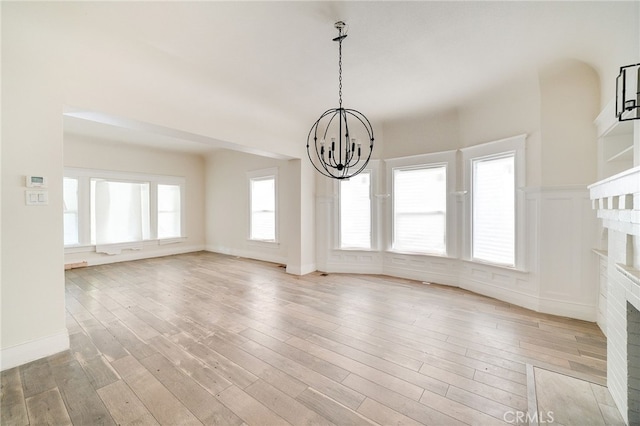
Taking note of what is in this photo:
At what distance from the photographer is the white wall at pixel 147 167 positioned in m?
5.84

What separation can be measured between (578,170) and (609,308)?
1890 millimetres

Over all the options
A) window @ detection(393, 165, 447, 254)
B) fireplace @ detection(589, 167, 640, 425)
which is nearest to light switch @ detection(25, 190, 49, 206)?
fireplace @ detection(589, 167, 640, 425)

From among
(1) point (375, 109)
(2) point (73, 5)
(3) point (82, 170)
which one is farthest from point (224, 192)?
(2) point (73, 5)

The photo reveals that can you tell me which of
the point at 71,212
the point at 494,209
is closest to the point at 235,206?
the point at 71,212

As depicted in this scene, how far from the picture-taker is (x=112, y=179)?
20.8 feet

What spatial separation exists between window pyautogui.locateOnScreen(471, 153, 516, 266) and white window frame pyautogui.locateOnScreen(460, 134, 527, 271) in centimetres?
4

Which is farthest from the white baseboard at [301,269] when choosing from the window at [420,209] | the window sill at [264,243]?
the window at [420,209]

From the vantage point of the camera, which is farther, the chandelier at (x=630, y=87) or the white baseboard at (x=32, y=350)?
the white baseboard at (x=32, y=350)

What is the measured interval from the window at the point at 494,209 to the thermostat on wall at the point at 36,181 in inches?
206

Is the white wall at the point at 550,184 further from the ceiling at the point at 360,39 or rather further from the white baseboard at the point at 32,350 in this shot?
the white baseboard at the point at 32,350

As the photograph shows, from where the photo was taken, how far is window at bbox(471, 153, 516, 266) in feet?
12.2

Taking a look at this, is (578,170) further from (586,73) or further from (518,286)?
(518,286)

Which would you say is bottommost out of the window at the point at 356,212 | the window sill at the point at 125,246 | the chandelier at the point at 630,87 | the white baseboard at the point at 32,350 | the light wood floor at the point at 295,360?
the light wood floor at the point at 295,360

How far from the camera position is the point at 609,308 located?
200cm
